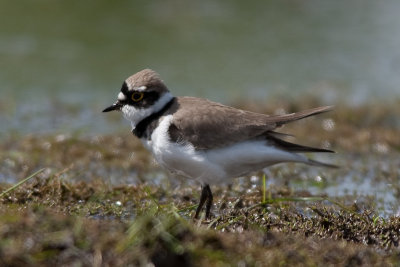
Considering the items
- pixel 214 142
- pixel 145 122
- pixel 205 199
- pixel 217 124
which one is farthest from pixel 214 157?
pixel 145 122

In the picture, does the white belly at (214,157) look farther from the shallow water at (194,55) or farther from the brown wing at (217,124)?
the shallow water at (194,55)

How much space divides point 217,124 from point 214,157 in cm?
28

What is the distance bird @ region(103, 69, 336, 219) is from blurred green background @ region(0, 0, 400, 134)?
4291mm

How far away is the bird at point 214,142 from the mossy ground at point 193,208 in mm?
327

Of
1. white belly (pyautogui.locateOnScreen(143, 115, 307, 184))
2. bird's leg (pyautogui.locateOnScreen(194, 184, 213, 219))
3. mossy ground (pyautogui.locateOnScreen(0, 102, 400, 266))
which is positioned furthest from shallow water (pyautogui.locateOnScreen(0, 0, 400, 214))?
white belly (pyautogui.locateOnScreen(143, 115, 307, 184))

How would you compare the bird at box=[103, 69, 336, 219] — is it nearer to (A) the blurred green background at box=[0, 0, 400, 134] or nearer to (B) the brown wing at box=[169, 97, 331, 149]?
(B) the brown wing at box=[169, 97, 331, 149]

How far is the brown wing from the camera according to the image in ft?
18.8

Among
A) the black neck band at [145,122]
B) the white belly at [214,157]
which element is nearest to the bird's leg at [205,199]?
the white belly at [214,157]

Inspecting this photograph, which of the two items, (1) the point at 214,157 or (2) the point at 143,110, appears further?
(2) the point at 143,110

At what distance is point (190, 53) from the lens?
42.1 feet

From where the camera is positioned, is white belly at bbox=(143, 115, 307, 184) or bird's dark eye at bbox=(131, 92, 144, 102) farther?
bird's dark eye at bbox=(131, 92, 144, 102)

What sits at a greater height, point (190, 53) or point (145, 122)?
point (190, 53)

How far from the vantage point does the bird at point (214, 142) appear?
571 cm

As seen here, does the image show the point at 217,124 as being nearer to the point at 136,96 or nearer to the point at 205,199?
the point at 205,199
